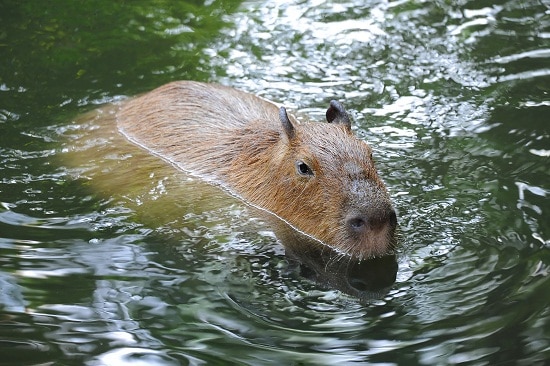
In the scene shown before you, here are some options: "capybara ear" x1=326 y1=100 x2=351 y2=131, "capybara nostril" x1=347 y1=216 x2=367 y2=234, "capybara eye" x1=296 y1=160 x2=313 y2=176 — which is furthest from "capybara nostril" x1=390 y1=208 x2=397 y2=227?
"capybara ear" x1=326 y1=100 x2=351 y2=131

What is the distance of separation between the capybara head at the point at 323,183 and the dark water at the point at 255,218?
0.80 feet

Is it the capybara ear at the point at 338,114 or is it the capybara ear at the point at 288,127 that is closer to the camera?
the capybara ear at the point at 288,127

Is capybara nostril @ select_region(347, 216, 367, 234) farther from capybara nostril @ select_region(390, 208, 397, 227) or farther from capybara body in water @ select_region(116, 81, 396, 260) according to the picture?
capybara nostril @ select_region(390, 208, 397, 227)

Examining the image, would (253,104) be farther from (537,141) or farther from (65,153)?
(537,141)

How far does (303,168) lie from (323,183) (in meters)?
0.30

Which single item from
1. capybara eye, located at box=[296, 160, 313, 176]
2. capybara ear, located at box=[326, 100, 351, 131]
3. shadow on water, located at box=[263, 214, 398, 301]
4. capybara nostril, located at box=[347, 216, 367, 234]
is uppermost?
capybara ear, located at box=[326, 100, 351, 131]

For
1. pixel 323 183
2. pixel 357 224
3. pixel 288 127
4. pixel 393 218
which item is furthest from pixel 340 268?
pixel 288 127

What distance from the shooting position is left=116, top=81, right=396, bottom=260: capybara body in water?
5.64m

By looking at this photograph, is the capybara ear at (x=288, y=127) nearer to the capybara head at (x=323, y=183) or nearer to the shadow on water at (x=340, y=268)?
the capybara head at (x=323, y=183)

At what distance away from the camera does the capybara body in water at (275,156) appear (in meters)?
5.64

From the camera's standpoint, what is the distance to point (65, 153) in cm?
749

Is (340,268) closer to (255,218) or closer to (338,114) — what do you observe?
(255,218)

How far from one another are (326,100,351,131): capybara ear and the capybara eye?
1.62 ft

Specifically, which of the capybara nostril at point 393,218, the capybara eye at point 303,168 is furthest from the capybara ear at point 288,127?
the capybara nostril at point 393,218
